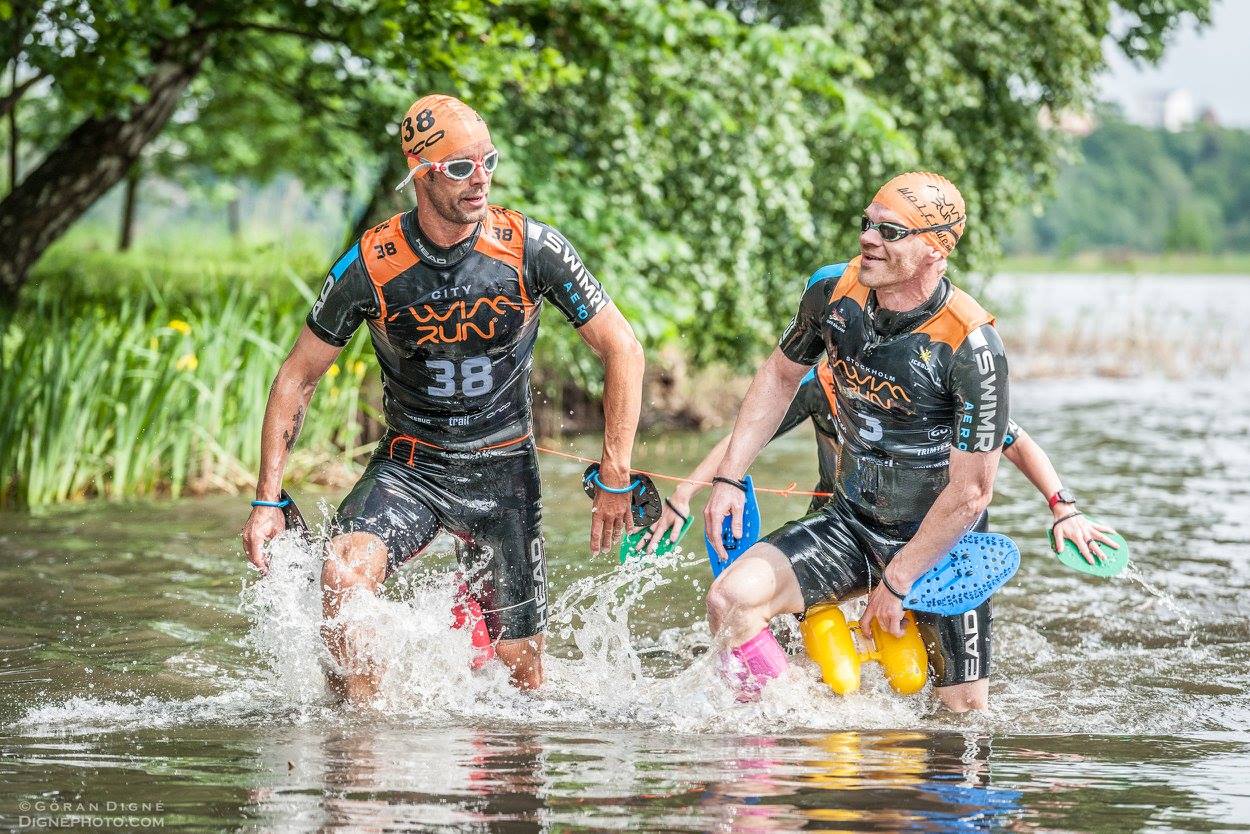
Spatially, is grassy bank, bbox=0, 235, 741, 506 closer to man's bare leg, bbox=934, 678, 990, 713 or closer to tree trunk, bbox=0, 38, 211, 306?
tree trunk, bbox=0, 38, 211, 306

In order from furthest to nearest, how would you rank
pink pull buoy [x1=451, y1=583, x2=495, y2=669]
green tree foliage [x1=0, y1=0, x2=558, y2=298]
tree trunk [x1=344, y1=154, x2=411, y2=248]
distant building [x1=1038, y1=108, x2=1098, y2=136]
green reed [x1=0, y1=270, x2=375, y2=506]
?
1. distant building [x1=1038, y1=108, x2=1098, y2=136]
2. tree trunk [x1=344, y1=154, x2=411, y2=248]
3. green tree foliage [x1=0, y1=0, x2=558, y2=298]
4. green reed [x1=0, y1=270, x2=375, y2=506]
5. pink pull buoy [x1=451, y1=583, x2=495, y2=669]

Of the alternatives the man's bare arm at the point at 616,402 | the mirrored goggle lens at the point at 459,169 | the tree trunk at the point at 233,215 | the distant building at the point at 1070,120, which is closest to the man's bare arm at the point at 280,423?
the mirrored goggle lens at the point at 459,169

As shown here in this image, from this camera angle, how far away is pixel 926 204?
5066mm

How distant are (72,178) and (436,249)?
7737 mm

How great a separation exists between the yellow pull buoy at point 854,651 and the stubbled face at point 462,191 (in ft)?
6.12

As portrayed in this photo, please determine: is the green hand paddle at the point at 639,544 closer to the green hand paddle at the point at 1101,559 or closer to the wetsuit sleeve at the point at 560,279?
the wetsuit sleeve at the point at 560,279

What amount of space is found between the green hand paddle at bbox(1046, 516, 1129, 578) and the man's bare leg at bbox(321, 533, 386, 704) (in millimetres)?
2442

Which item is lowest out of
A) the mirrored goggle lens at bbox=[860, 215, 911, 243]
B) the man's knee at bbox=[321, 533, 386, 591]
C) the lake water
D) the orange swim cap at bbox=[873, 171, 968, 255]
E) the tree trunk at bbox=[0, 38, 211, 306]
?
the lake water

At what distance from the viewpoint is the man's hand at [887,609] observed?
512cm

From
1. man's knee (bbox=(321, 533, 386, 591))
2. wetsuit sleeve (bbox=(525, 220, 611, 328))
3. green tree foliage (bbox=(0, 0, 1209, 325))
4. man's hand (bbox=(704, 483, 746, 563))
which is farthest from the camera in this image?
green tree foliage (bbox=(0, 0, 1209, 325))

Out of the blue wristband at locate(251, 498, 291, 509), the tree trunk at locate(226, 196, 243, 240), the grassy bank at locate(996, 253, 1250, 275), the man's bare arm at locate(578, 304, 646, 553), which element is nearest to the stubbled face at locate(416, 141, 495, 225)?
the man's bare arm at locate(578, 304, 646, 553)

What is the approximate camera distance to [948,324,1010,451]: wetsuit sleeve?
4891 millimetres

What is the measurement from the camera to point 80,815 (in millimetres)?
3900

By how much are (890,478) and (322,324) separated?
2073 mm
